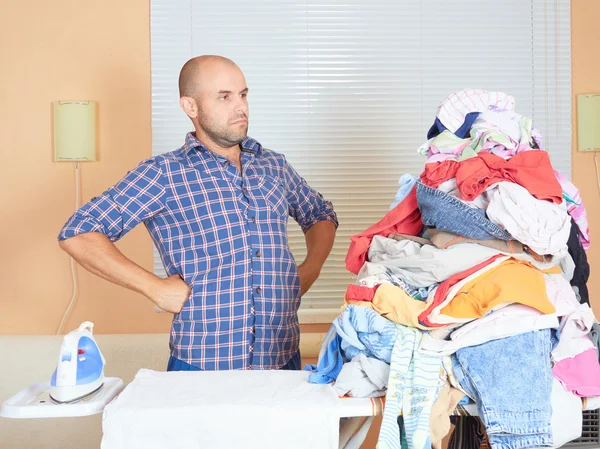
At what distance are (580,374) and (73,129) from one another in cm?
230

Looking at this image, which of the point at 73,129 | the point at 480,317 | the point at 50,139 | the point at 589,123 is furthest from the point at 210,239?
the point at 589,123

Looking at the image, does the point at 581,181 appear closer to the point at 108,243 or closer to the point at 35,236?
the point at 108,243

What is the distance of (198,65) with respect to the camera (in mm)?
2121

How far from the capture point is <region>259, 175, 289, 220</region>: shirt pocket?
2.10 meters

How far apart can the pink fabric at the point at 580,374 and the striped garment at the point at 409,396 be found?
0.24 m

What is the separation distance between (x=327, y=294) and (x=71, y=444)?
1244 millimetres

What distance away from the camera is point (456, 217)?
150 centimetres

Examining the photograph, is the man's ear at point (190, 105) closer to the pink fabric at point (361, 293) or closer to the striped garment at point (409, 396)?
the pink fabric at point (361, 293)

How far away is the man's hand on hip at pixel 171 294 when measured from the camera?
1.95 meters

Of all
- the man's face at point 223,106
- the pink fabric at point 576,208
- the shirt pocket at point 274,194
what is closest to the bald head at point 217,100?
the man's face at point 223,106

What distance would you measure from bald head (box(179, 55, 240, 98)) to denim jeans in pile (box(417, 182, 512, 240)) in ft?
2.76

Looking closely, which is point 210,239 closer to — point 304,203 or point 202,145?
point 202,145

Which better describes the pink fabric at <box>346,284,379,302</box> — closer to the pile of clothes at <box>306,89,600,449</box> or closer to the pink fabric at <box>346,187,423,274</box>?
the pile of clothes at <box>306,89,600,449</box>

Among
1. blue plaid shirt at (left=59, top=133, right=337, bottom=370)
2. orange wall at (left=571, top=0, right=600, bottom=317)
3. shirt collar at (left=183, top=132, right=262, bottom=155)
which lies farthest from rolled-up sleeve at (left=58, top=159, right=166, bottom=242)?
orange wall at (left=571, top=0, right=600, bottom=317)
